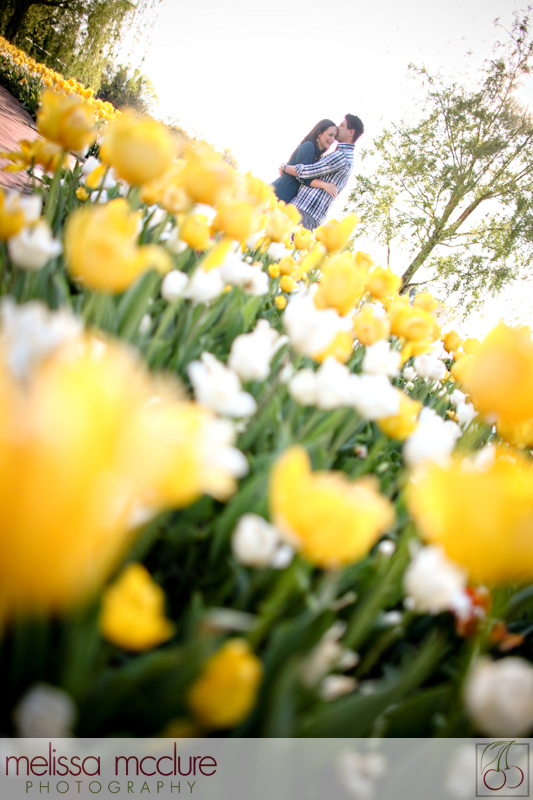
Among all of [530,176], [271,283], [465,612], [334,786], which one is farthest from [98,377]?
[530,176]

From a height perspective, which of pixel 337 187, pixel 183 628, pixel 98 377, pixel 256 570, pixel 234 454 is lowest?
pixel 183 628

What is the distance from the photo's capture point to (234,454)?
2.11ft

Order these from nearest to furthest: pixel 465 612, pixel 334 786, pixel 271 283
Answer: pixel 334 786 < pixel 465 612 < pixel 271 283

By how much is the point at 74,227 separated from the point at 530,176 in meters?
14.9

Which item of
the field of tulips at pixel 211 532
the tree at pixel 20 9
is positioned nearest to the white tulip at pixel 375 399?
the field of tulips at pixel 211 532

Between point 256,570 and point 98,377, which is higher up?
point 98,377

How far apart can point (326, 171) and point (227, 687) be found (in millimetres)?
4325

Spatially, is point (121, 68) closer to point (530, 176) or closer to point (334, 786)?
point (530, 176)

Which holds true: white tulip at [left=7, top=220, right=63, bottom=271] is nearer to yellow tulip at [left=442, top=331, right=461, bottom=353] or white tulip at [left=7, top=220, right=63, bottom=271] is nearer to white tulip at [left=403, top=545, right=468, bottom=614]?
white tulip at [left=403, top=545, right=468, bottom=614]

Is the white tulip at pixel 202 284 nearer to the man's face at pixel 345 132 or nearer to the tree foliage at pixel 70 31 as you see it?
the man's face at pixel 345 132

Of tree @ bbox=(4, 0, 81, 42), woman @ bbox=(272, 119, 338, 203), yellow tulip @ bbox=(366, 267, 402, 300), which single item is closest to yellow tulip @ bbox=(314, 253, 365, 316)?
yellow tulip @ bbox=(366, 267, 402, 300)

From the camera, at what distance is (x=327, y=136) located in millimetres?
4777

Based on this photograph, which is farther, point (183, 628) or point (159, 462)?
point (183, 628)

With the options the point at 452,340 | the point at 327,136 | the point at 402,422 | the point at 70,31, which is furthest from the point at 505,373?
the point at 70,31
